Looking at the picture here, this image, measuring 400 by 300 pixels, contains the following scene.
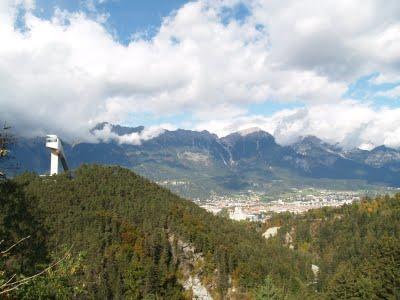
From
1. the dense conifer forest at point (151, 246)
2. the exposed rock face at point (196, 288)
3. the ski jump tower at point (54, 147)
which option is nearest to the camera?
the dense conifer forest at point (151, 246)

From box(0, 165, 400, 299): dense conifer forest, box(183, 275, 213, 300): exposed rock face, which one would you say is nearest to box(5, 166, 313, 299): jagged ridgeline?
Result: box(0, 165, 400, 299): dense conifer forest

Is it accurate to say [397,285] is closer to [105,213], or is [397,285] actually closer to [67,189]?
[105,213]

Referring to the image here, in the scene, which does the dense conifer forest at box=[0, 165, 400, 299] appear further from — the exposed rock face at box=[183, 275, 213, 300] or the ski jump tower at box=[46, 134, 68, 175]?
the ski jump tower at box=[46, 134, 68, 175]

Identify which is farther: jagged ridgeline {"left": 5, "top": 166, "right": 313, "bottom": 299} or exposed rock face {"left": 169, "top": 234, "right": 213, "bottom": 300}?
exposed rock face {"left": 169, "top": 234, "right": 213, "bottom": 300}

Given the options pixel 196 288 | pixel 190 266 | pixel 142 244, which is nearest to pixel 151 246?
pixel 142 244

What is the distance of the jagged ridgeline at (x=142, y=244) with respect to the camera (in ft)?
376

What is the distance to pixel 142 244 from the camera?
127062 mm

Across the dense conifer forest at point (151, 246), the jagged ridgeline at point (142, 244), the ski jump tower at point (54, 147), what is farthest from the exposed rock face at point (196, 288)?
the ski jump tower at point (54, 147)

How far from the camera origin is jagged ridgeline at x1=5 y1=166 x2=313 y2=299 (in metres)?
115

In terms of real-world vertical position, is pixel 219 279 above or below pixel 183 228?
below

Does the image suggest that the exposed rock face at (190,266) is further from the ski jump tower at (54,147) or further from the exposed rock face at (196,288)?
the ski jump tower at (54,147)

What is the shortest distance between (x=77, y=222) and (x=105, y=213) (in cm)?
998

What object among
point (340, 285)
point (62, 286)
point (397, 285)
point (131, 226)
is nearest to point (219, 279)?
point (131, 226)

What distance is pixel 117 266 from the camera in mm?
117438
